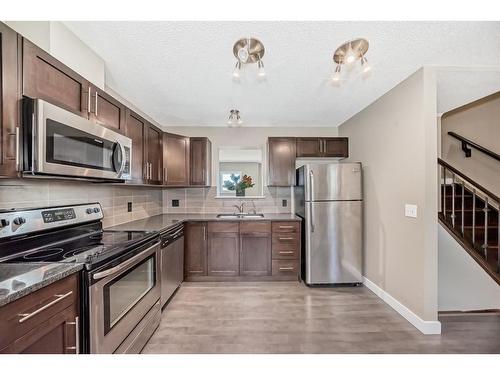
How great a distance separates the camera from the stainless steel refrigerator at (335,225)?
316 centimetres

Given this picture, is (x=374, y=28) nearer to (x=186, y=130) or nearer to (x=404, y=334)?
(x=404, y=334)

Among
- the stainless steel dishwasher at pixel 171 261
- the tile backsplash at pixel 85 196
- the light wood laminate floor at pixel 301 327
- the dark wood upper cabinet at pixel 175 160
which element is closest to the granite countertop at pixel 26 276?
the tile backsplash at pixel 85 196

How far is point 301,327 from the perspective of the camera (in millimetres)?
2211

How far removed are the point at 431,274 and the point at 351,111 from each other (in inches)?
88.1

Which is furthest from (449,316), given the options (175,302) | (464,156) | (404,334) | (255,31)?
(255,31)

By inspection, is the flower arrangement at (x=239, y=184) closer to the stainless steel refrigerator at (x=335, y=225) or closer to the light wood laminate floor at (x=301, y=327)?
the stainless steel refrigerator at (x=335, y=225)

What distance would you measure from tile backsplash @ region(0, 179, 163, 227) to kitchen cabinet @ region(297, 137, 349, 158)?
2468 millimetres

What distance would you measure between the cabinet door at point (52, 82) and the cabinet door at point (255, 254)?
Result: 241 cm

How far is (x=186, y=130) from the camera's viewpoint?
160 inches

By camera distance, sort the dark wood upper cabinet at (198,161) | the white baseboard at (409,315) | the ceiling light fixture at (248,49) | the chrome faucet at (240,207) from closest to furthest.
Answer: the ceiling light fixture at (248,49)
the white baseboard at (409,315)
the dark wood upper cabinet at (198,161)
the chrome faucet at (240,207)

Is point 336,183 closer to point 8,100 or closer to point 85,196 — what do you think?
point 85,196

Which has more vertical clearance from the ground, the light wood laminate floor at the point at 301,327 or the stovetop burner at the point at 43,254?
the stovetop burner at the point at 43,254

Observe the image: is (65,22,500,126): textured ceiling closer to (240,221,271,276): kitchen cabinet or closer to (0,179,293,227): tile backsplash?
(0,179,293,227): tile backsplash

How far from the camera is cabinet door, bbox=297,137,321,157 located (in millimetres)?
3867
